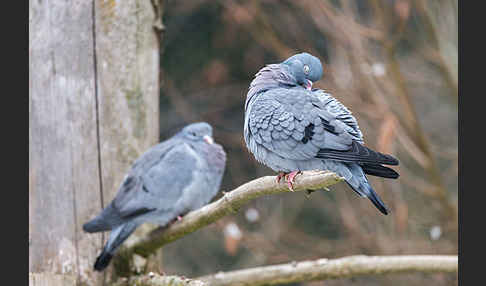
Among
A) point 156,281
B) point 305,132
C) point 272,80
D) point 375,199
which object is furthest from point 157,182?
point 375,199

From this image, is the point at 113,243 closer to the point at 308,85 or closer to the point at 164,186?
the point at 164,186

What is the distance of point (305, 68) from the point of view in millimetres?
3266

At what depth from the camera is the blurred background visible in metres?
5.25

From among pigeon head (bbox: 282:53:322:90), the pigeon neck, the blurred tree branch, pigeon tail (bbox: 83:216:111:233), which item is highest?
pigeon head (bbox: 282:53:322:90)

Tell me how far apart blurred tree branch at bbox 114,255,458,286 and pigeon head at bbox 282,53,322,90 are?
1.18 metres

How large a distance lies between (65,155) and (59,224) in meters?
0.42

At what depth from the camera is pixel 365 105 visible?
5414 mm

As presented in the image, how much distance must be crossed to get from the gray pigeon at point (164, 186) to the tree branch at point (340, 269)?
0.63 metres

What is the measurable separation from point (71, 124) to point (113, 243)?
770 mm

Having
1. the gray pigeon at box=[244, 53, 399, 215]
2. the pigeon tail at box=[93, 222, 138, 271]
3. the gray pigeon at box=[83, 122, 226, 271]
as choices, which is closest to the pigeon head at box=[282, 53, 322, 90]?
the gray pigeon at box=[244, 53, 399, 215]

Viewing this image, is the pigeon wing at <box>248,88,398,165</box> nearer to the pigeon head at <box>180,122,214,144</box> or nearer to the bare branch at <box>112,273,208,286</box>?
the bare branch at <box>112,273,208,286</box>

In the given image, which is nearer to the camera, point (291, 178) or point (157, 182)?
point (291, 178)

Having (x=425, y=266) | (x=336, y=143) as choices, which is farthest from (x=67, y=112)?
(x=425, y=266)

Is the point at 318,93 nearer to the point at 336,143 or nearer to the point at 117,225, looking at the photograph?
the point at 336,143
